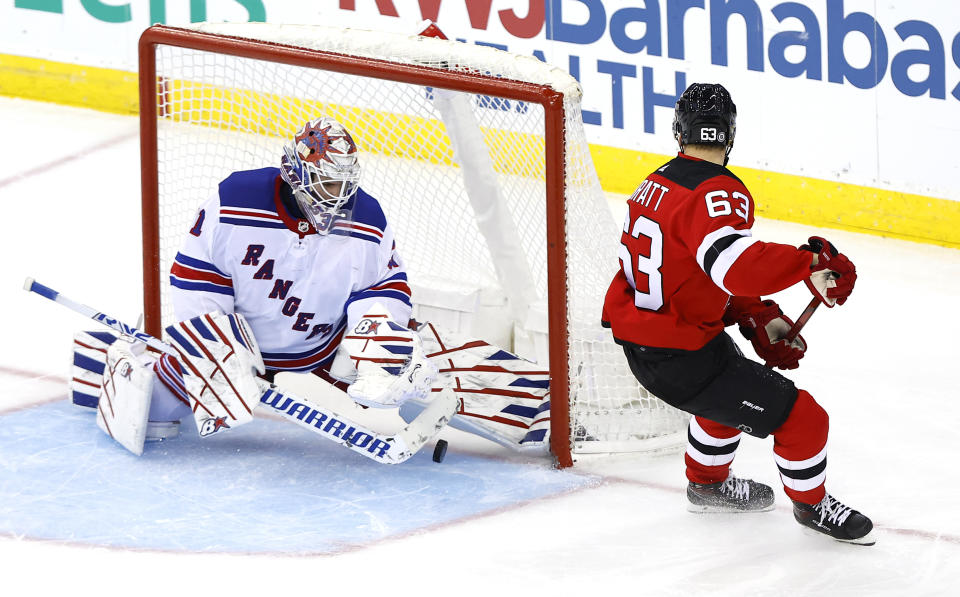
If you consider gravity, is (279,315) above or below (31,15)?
below

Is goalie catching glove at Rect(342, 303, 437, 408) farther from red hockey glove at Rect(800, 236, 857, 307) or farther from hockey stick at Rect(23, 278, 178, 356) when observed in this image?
red hockey glove at Rect(800, 236, 857, 307)

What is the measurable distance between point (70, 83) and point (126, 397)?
361 centimetres

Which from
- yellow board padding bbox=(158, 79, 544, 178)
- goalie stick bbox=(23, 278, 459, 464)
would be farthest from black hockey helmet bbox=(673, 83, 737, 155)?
goalie stick bbox=(23, 278, 459, 464)

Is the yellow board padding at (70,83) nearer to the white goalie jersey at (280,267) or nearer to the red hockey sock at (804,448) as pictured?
the white goalie jersey at (280,267)

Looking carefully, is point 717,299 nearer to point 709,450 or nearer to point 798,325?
point 798,325

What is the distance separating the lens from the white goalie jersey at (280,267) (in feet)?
11.8

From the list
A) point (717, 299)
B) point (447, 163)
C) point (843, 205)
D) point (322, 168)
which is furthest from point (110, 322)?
point (843, 205)

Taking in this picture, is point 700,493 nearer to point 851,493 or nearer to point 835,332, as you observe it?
point 851,493

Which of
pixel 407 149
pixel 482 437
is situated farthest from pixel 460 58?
pixel 482 437

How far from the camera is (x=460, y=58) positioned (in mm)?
3617

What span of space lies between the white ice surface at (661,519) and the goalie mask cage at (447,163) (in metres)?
0.31

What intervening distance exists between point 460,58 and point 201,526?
1227 millimetres

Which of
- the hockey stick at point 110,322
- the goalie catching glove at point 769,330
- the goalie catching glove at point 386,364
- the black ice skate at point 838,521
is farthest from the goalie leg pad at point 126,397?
the black ice skate at point 838,521

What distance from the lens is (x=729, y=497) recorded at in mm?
3369
